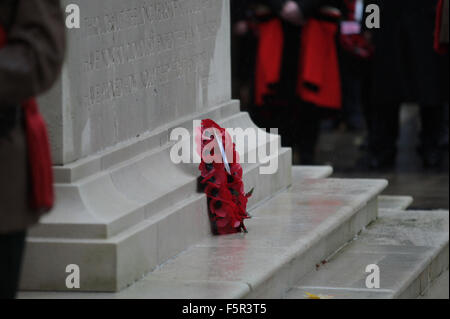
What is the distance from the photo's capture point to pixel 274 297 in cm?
534

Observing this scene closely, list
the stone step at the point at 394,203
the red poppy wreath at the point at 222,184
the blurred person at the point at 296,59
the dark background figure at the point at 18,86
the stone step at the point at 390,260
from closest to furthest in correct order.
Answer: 1. the dark background figure at the point at 18,86
2. the stone step at the point at 390,260
3. the red poppy wreath at the point at 222,184
4. the stone step at the point at 394,203
5. the blurred person at the point at 296,59

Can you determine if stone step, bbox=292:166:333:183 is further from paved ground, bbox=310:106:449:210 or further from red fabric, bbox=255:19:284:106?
red fabric, bbox=255:19:284:106

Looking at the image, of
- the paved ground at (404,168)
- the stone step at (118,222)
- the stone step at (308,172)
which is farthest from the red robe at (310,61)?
the stone step at (118,222)

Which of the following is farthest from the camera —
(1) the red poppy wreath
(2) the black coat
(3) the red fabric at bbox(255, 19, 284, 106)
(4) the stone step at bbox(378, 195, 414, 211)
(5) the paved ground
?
(2) the black coat

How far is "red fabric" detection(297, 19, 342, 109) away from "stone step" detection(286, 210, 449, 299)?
8.45 ft

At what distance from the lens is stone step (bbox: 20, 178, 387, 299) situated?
4.95 meters

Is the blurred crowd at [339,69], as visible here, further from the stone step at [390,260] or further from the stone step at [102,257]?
the stone step at [102,257]

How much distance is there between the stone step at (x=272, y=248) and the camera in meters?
4.95

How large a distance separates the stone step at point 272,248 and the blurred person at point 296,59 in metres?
2.76

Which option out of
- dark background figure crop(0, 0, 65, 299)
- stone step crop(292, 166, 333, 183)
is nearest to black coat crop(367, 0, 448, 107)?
stone step crop(292, 166, 333, 183)
